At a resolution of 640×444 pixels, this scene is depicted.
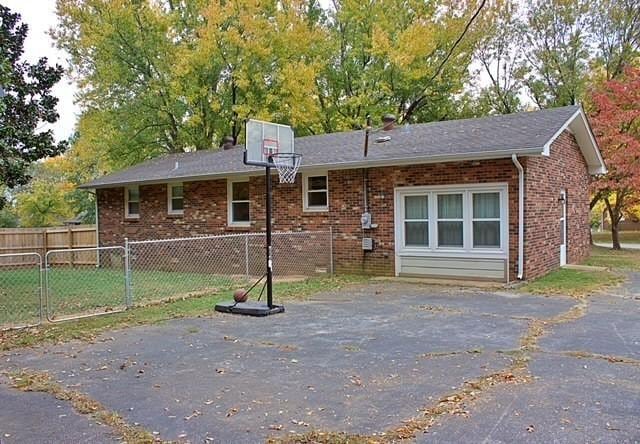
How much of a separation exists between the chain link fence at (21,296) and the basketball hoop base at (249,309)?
2.73 m

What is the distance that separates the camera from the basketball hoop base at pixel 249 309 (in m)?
8.46

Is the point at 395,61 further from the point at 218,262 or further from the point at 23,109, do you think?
the point at 23,109

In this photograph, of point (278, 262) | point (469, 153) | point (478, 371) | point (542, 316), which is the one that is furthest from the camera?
point (278, 262)

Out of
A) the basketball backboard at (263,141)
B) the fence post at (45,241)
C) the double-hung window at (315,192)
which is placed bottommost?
the fence post at (45,241)

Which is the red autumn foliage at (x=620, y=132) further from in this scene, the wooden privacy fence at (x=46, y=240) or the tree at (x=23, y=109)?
the wooden privacy fence at (x=46, y=240)

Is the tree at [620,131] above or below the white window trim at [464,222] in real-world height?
above

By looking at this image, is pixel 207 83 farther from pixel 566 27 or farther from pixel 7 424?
pixel 7 424

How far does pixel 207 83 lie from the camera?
81.8ft

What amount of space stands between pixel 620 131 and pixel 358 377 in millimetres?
18004

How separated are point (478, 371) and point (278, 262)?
963 centimetres

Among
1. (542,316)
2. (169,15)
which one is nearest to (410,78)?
(169,15)

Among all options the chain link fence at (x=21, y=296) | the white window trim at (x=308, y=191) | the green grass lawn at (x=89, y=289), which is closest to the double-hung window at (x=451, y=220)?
the white window trim at (x=308, y=191)

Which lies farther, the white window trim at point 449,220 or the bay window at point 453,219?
the white window trim at point 449,220

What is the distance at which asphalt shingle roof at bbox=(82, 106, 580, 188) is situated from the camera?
11430mm
